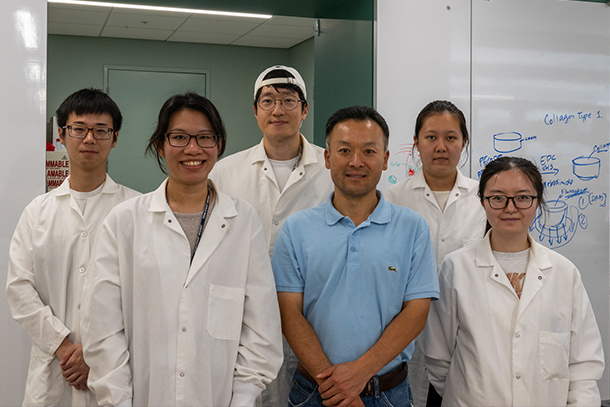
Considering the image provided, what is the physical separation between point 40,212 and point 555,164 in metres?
3.02

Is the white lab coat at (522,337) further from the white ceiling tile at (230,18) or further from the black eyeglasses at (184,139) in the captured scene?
the white ceiling tile at (230,18)

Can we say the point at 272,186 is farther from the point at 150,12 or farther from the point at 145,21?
the point at 145,21

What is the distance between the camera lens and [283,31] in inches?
242

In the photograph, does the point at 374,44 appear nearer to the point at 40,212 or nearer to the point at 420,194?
the point at 420,194

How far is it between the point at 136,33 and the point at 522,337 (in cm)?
587

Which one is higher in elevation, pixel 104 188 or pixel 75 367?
pixel 104 188

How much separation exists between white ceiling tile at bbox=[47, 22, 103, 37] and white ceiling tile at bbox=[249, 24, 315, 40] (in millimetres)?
1799

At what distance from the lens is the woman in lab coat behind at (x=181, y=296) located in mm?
1613

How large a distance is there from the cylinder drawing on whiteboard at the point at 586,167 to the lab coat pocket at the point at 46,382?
10.5 feet

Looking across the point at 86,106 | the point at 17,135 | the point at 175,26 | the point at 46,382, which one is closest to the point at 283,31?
the point at 175,26

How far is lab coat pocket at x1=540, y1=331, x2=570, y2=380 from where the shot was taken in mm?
1786

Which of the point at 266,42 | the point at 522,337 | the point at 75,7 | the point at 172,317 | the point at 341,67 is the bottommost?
the point at 522,337

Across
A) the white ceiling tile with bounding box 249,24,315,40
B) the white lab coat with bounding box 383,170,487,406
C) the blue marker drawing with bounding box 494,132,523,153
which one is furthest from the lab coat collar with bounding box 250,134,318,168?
the white ceiling tile with bounding box 249,24,315,40

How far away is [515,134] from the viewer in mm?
3410
